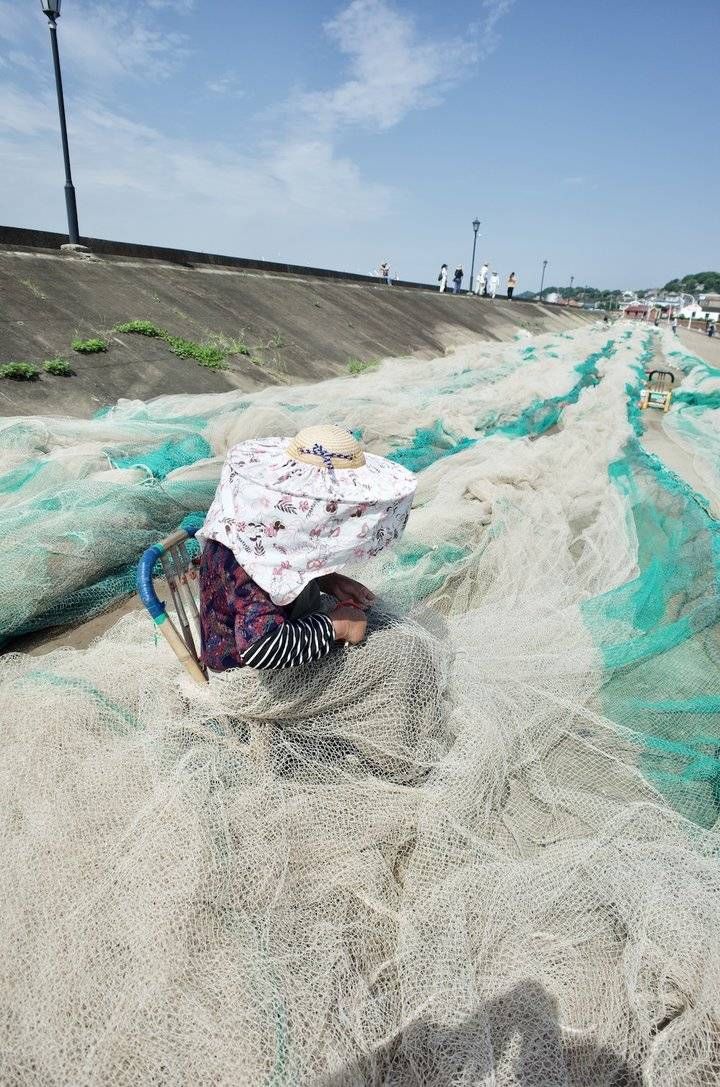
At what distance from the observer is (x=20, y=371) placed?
20.0 ft

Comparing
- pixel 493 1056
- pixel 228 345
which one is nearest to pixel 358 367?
pixel 228 345

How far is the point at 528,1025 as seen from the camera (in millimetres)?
1444

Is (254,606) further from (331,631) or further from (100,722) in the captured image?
(100,722)

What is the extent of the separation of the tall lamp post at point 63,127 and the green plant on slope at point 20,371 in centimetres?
464

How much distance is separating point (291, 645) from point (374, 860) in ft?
2.16

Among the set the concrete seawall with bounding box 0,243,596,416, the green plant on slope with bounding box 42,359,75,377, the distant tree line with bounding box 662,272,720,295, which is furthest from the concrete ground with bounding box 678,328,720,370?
the distant tree line with bounding box 662,272,720,295

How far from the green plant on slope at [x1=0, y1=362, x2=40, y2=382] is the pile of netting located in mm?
4087

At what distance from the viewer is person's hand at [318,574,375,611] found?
182 cm

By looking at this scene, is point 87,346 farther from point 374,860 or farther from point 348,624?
point 374,860

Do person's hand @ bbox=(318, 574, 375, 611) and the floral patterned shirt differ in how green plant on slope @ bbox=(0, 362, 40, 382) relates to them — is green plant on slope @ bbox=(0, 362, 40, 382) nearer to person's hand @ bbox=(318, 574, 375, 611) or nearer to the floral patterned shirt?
the floral patterned shirt

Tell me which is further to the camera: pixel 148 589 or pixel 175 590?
pixel 175 590

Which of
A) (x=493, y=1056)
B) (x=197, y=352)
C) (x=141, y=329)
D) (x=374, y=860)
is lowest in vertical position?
(x=493, y=1056)

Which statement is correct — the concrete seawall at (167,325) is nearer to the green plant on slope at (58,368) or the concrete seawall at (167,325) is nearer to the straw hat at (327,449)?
the green plant on slope at (58,368)

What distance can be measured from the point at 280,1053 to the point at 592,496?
403 centimetres
